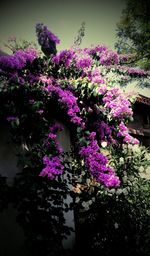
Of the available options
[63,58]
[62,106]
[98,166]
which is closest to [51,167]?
[98,166]

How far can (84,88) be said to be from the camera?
497 centimetres

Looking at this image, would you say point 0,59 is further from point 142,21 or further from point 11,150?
point 142,21

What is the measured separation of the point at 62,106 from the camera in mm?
4684

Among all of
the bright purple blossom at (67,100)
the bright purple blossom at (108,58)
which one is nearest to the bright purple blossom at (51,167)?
the bright purple blossom at (67,100)

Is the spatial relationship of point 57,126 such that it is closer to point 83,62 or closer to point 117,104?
point 117,104

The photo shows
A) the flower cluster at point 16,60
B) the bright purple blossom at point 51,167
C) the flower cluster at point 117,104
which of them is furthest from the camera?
the flower cluster at point 117,104

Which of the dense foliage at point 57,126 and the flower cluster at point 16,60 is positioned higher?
the flower cluster at point 16,60

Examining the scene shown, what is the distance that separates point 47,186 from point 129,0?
10.6 m

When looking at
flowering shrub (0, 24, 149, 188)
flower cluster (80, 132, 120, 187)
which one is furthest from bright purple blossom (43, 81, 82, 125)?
flower cluster (80, 132, 120, 187)

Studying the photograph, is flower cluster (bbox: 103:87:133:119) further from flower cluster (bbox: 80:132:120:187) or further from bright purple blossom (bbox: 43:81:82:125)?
flower cluster (bbox: 80:132:120:187)

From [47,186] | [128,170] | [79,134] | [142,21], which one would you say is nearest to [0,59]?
[79,134]

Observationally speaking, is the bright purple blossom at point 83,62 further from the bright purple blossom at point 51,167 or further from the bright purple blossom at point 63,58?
the bright purple blossom at point 51,167

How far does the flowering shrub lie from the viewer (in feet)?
13.7

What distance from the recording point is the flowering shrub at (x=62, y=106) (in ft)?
13.7
